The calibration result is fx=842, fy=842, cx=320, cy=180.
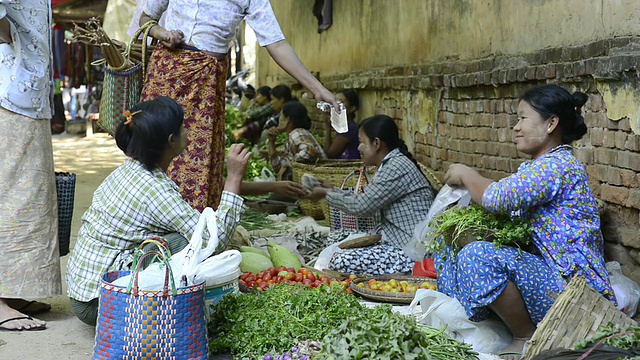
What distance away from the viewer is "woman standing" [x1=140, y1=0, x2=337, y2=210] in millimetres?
5102

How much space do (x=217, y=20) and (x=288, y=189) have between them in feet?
4.06

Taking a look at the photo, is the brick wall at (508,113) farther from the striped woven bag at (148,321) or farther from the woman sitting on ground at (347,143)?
the striped woven bag at (148,321)

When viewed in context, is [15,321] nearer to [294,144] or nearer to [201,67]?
[201,67]

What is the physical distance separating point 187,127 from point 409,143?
3640 mm

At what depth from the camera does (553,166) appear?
3.92 meters

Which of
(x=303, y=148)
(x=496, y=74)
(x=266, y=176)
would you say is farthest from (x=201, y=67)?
(x=266, y=176)

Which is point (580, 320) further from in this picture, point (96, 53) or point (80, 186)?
point (96, 53)

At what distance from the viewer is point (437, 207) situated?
189 inches

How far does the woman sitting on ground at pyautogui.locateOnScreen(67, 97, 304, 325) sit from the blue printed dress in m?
1.19

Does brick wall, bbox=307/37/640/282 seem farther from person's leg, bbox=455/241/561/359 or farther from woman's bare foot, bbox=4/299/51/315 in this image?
woman's bare foot, bbox=4/299/51/315

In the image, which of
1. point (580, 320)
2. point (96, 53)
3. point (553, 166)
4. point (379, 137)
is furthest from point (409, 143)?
point (96, 53)

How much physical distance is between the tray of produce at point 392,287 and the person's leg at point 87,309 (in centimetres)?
158

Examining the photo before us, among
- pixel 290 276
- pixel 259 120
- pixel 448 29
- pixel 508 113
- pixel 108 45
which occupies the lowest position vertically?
pixel 290 276

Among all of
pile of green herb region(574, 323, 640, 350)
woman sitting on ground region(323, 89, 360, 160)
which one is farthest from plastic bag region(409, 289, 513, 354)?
woman sitting on ground region(323, 89, 360, 160)
